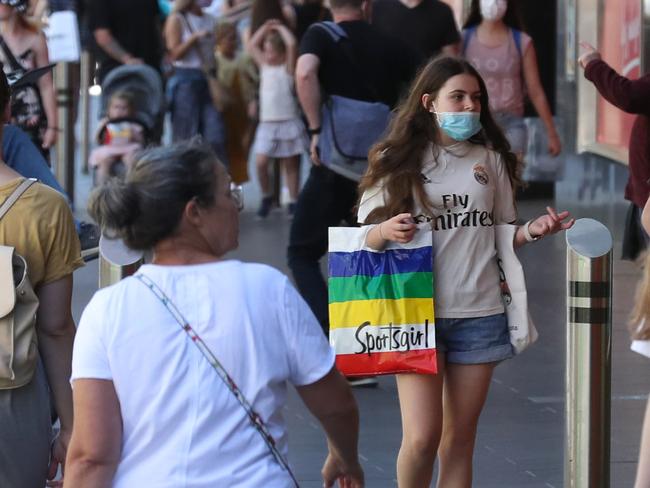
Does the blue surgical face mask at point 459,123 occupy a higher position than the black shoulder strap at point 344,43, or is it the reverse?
the black shoulder strap at point 344,43

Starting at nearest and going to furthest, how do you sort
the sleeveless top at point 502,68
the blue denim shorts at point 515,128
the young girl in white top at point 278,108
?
the sleeveless top at point 502,68
the blue denim shorts at point 515,128
the young girl in white top at point 278,108

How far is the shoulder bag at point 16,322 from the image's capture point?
3.72m

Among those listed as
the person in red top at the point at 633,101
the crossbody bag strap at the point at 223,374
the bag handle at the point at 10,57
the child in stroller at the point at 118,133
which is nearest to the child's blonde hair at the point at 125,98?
the child in stroller at the point at 118,133

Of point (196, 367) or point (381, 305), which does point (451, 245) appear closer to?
point (381, 305)

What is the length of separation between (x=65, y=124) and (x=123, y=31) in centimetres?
137

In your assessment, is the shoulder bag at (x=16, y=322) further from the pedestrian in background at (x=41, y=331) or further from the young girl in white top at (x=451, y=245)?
the young girl in white top at (x=451, y=245)

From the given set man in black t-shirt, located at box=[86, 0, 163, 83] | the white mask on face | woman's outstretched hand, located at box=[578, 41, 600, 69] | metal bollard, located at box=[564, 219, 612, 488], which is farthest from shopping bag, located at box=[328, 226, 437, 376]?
man in black t-shirt, located at box=[86, 0, 163, 83]

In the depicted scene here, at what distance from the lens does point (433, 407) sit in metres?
4.80

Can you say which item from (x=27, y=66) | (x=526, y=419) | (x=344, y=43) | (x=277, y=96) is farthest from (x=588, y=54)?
(x=277, y=96)

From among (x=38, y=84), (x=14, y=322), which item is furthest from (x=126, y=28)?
(x=14, y=322)

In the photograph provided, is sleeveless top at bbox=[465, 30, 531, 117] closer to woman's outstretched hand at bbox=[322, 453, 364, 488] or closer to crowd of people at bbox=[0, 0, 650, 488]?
crowd of people at bbox=[0, 0, 650, 488]

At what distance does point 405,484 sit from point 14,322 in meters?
1.63

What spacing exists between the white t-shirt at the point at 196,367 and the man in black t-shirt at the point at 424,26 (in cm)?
763

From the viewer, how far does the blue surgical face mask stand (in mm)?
4883
